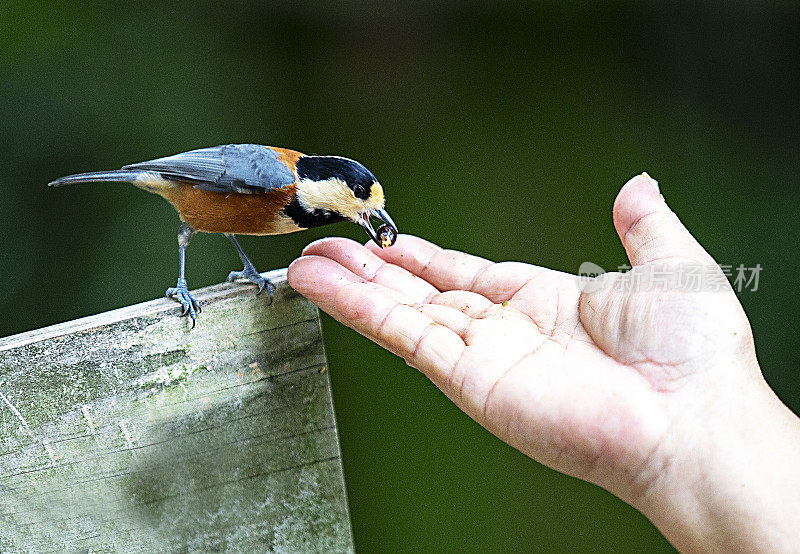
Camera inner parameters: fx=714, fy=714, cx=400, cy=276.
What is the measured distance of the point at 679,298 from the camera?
1449mm

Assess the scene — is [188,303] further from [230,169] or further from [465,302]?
[465,302]

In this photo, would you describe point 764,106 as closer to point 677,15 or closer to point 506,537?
point 677,15

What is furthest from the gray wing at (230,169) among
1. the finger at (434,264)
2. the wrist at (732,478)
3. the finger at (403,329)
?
the wrist at (732,478)

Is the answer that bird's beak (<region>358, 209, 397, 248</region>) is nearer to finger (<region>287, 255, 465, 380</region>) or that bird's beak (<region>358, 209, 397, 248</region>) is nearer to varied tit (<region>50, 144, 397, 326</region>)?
varied tit (<region>50, 144, 397, 326</region>)

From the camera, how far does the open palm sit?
136 cm

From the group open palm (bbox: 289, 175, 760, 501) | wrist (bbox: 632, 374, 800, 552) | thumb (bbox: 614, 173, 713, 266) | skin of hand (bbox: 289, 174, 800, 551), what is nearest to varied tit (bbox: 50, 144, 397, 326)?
open palm (bbox: 289, 175, 760, 501)

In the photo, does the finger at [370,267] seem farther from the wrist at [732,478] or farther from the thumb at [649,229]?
the wrist at [732,478]

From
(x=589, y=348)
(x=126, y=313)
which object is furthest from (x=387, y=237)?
(x=126, y=313)

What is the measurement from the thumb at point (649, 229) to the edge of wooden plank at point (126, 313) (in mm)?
791

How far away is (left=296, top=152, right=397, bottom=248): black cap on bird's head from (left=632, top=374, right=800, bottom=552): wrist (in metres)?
0.85

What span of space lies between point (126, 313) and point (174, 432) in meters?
0.24

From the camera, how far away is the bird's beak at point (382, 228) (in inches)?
72.3

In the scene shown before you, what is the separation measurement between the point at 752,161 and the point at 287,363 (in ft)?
8.29

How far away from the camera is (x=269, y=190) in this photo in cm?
183
